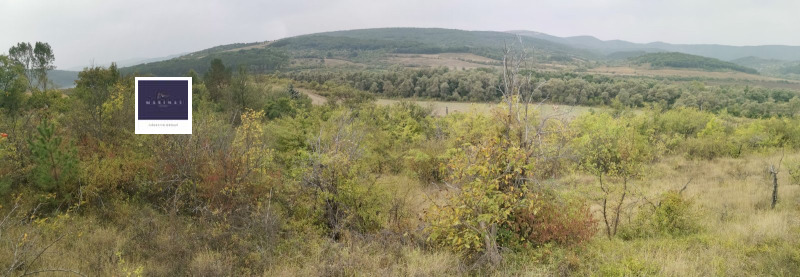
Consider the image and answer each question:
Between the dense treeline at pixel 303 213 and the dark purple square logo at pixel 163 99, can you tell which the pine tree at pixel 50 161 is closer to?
the dense treeline at pixel 303 213

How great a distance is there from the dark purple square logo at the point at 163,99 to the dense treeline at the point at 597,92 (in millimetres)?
33871

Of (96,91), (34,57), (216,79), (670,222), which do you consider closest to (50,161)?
(96,91)

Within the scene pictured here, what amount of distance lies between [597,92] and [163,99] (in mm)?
51715

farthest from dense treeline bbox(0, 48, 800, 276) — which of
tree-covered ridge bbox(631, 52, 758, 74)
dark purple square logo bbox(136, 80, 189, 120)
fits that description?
tree-covered ridge bbox(631, 52, 758, 74)

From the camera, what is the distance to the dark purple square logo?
771 centimetres

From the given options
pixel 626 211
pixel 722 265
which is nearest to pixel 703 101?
pixel 626 211

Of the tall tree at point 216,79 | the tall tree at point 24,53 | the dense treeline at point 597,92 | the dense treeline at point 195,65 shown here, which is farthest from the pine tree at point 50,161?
the tall tree at point 24,53

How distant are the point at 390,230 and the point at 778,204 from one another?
1173cm

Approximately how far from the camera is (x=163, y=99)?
780 cm

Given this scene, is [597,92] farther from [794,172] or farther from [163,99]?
[163,99]

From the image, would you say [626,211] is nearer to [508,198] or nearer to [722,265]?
[722,265]

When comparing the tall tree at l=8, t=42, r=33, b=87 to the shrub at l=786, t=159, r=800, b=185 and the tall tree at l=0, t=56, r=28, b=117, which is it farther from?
the shrub at l=786, t=159, r=800, b=185

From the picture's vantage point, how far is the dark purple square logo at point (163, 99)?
7711mm

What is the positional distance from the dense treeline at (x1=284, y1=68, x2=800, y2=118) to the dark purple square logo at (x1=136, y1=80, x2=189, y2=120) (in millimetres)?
33871
